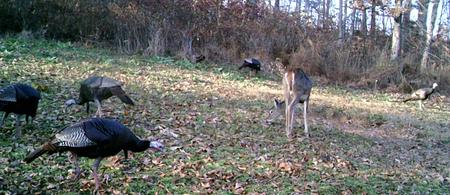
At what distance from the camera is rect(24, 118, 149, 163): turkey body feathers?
17.2ft

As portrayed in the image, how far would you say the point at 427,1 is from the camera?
22766 mm

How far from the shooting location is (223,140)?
27.3 ft

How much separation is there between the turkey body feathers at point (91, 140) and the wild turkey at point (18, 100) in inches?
69.9

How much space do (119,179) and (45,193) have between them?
886 millimetres

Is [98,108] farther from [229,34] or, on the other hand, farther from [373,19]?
[373,19]

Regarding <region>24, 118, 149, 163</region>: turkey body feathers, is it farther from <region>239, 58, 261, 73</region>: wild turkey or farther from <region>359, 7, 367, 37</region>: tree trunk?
<region>359, 7, 367, 37</region>: tree trunk

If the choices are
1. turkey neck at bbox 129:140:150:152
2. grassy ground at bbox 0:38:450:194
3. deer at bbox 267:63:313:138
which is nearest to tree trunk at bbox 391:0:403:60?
grassy ground at bbox 0:38:450:194

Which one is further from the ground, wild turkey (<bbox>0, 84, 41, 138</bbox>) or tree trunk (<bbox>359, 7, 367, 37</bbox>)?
tree trunk (<bbox>359, 7, 367, 37</bbox>)

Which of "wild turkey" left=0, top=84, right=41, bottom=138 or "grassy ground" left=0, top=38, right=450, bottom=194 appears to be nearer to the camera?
"grassy ground" left=0, top=38, right=450, bottom=194

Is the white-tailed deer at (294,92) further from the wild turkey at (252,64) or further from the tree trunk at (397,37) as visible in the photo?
the tree trunk at (397,37)

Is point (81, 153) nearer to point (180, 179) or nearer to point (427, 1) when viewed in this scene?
point (180, 179)

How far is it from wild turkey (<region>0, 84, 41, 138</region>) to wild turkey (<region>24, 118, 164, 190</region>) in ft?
5.79

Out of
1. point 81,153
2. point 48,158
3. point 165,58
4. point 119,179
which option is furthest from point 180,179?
point 165,58

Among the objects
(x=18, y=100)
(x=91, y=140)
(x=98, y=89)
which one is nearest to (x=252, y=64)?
(x=98, y=89)
